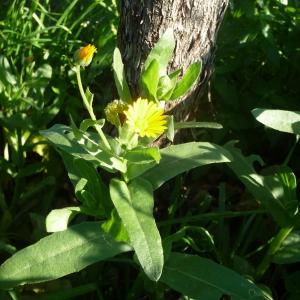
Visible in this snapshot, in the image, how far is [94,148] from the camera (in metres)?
1.28

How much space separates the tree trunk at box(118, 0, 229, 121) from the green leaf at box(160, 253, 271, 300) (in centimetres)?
45

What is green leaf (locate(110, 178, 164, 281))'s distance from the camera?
1166mm

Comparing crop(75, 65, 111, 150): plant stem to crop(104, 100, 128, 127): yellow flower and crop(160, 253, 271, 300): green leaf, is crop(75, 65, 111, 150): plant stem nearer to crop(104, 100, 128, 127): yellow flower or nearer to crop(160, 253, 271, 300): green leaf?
crop(104, 100, 128, 127): yellow flower

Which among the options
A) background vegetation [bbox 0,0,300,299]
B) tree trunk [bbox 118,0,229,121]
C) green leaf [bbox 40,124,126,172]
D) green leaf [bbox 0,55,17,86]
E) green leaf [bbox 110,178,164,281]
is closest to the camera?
green leaf [bbox 110,178,164,281]

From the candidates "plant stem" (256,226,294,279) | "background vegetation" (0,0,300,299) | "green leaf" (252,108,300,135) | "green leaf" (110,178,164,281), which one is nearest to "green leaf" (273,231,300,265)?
"plant stem" (256,226,294,279)

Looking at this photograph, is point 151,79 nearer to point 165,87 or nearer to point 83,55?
point 165,87

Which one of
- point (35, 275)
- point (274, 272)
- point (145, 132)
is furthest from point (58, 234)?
point (274, 272)

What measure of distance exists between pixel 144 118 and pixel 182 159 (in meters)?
0.19

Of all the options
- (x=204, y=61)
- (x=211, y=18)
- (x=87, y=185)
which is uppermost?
(x=211, y=18)

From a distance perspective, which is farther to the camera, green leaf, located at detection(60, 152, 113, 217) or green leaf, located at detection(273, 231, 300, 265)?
green leaf, located at detection(273, 231, 300, 265)

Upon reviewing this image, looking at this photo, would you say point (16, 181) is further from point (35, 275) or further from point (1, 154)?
point (35, 275)

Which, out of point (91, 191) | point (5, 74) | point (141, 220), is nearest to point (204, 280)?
point (141, 220)

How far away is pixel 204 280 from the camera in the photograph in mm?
1315

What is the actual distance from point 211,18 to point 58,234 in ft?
2.21
